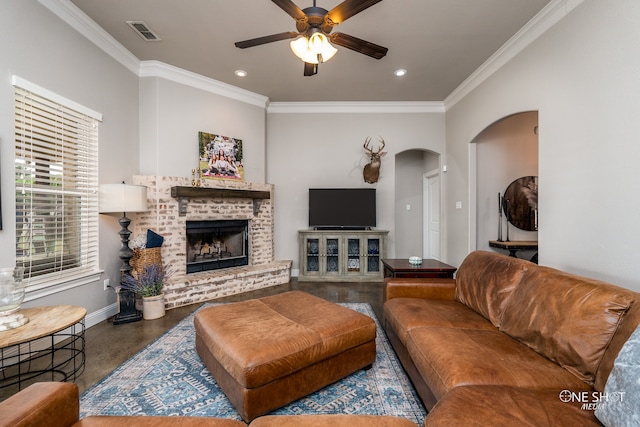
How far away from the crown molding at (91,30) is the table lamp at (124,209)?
1550 millimetres

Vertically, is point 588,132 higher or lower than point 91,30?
lower

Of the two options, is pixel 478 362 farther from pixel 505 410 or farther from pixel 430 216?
pixel 430 216

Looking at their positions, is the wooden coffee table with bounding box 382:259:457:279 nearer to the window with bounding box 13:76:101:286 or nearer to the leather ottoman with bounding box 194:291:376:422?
the leather ottoman with bounding box 194:291:376:422

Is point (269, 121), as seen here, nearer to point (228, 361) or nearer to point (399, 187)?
point (399, 187)

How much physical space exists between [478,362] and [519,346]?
17.7 inches

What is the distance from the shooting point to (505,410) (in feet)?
3.61

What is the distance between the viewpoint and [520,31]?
305cm

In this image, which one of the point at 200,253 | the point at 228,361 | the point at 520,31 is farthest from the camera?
the point at 200,253

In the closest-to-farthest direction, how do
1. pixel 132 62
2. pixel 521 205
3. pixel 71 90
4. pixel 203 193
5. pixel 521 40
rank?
1. pixel 71 90
2. pixel 521 40
3. pixel 132 62
4. pixel 203 193
5. pixel 521 205

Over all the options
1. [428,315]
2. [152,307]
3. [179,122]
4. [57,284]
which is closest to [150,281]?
[152,307]

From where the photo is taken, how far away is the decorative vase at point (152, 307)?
10.7ft

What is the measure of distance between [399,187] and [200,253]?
4.25 m

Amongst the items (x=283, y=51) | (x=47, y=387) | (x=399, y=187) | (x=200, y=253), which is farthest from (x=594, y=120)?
(x=200, y=253)

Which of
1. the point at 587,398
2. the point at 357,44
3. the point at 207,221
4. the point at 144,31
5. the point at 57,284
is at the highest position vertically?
the point at 144,31
